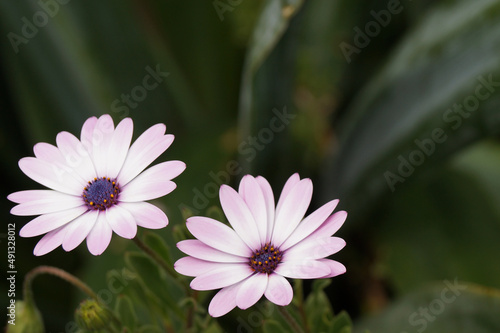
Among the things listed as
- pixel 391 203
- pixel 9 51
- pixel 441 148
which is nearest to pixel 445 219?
pixel 391 203

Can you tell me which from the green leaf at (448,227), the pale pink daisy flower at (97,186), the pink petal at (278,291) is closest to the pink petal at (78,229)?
the pale pink daisy flower at (97,186)

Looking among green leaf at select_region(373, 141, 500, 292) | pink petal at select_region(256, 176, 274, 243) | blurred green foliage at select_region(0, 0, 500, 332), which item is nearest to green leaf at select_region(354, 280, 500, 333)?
blurred green foliage at select_region(0, 0, 500, 332)

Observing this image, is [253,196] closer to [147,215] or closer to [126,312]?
[147,215]

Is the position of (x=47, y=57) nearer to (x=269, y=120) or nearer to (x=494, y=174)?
(x=269, y=120)

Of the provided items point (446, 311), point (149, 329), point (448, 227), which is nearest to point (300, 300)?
point (149, 329)

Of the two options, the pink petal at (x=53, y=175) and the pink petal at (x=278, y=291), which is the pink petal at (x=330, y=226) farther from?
the pink petal at (x=53, y=175)

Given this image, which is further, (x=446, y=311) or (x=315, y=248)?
(x=446, y=311)
